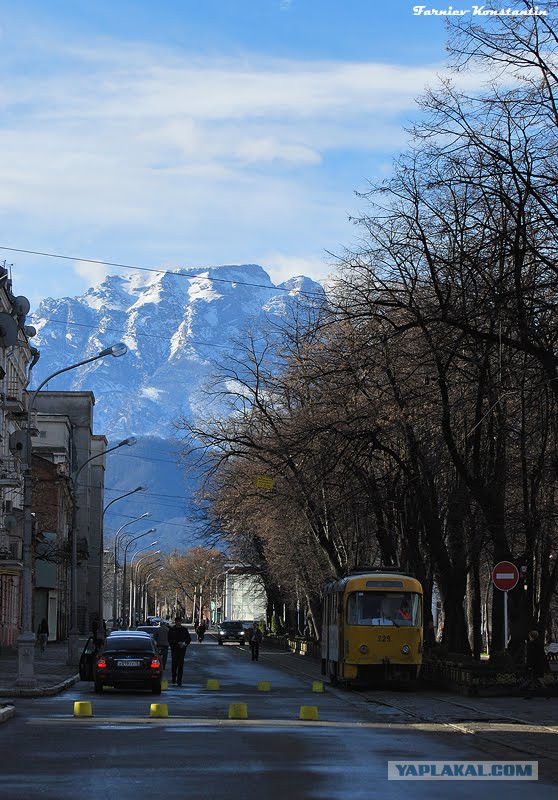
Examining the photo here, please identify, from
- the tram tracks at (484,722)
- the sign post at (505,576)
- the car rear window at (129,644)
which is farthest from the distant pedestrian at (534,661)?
the car rear window at (129,644)

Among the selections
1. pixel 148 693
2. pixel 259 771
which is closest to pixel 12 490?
pixel 148 693

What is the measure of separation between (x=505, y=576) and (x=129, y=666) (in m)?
8.98

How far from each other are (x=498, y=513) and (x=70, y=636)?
21.4m

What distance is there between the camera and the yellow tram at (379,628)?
3509cm

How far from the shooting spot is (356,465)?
38406mm

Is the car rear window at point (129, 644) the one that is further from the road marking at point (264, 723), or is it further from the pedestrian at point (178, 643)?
the road marking at point (264, 723)

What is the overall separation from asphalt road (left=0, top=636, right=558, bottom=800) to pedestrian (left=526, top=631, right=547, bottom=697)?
2815mm

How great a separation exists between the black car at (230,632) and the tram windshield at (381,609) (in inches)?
2661

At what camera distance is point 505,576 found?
98.4 ft

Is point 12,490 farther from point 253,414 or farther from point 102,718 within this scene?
point 102,718

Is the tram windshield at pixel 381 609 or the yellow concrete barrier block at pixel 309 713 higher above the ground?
the tram windshield at pixel 381 609

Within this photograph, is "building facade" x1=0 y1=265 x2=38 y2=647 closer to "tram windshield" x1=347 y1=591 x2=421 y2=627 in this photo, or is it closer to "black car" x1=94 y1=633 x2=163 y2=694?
"tram windshield" x1=347 y1=591 x2=421 y2=627

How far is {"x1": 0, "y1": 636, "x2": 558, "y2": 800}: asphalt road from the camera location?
42.1 feet

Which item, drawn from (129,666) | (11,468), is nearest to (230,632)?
(11,468)
